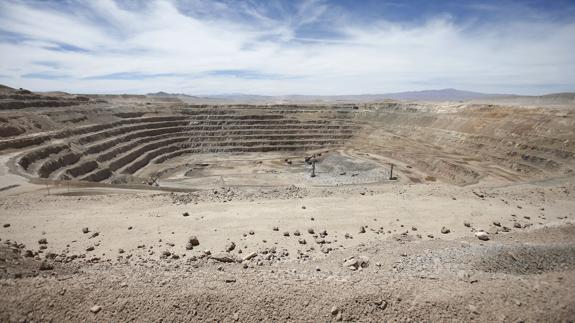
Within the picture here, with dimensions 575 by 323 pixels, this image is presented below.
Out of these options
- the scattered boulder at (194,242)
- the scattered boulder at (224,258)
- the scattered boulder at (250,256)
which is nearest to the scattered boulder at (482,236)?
the scattered boulder at (250,256)

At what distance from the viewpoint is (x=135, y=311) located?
18.1 feet

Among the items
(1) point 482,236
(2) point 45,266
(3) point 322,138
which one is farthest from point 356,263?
(3) point 322,138

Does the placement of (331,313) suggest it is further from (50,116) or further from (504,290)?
(50,116)

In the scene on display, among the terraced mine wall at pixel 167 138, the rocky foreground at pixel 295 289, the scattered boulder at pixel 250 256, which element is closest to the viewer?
the rocky foreground at pixel 295 289

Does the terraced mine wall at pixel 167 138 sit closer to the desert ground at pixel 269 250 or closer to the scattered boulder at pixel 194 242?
the desert ground at pixel 269 250

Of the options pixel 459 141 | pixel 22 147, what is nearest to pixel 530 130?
pixel 459 141

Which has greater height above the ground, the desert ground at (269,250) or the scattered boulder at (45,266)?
the scattered boulder at (45,266)

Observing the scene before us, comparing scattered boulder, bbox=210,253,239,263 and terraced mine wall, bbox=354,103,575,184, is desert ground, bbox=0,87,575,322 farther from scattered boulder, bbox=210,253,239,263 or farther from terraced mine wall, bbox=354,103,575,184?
terraced mine wall, bbox=354,103,575,184

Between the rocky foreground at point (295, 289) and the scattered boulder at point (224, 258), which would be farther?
the scattered boulder at point (224, 258)

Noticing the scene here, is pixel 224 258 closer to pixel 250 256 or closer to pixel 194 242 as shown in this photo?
pixel 250 256

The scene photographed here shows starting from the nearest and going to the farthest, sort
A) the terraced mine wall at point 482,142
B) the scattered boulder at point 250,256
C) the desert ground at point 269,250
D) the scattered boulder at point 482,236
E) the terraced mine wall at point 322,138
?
the desert ground at point 269,250
the scattered boulder at point 250,256
the scattered boulder at point 482,236
the terraced mine wall at point 322,138
the terraced mine wall at point 482,142

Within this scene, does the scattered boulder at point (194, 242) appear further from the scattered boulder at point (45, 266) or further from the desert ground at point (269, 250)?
the scattered boulder at point (45, 266)

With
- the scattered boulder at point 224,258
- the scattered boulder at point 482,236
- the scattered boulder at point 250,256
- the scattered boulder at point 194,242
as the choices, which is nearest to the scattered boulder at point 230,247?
the scattered boulder at point 224,258

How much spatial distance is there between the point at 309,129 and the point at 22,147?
3761 cm
